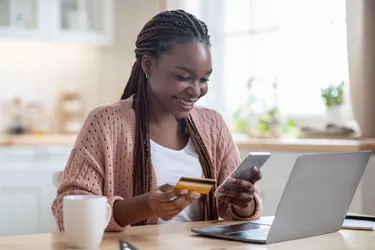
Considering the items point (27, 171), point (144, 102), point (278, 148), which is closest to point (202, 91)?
point (144, 102)

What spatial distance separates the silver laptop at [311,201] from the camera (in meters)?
1.39

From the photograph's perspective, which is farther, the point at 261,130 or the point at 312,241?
the point at 261,130

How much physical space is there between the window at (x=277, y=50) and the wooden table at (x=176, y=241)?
1999 millimetres

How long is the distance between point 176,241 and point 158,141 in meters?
0.52

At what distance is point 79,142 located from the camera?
67.3 inches

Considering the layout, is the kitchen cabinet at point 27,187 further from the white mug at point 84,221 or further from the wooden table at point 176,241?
the white mug at point 84,221

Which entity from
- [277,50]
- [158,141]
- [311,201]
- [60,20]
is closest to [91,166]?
[158,141]

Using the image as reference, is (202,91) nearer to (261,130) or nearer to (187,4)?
(261,130)

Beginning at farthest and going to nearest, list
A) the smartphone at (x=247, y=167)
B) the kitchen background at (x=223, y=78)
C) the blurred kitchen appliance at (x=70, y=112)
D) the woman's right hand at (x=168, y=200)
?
1. the blurred kitchen appliance at (x=70, y=112)
2. the kitchen background at (x=223, y=78)
3. the smartphone at (x=247, y=167)
4. the woman's right hand at (x=168, y=200)

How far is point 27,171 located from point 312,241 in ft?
9.09

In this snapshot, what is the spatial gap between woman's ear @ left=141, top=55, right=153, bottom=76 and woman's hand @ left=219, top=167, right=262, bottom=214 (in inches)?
16.4

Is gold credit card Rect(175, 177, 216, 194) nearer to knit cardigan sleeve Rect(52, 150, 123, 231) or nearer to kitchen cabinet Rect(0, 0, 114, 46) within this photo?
knit cardigan sleeve Rect(52, 150, 123, 231)

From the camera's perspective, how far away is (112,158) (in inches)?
69.0

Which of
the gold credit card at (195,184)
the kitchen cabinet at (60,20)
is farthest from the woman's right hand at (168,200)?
the kitchen cabinet at (60,20)
